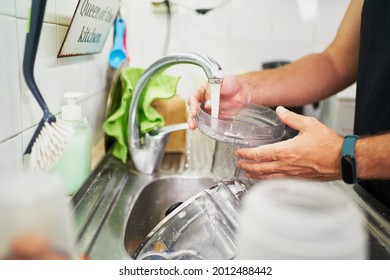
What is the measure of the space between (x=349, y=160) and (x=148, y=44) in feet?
3.09

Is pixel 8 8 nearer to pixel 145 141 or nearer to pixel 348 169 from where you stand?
pixel 145 141

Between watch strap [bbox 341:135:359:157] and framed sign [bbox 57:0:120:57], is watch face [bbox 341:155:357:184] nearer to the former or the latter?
watch strap [bbox 341:135:359:157]

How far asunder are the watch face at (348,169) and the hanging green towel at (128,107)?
504 millimetres

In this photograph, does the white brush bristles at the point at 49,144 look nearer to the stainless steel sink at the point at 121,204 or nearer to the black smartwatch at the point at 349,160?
the stainless steel sink at the point at 121,204

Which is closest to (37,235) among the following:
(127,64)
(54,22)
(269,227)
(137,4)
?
(269,227)

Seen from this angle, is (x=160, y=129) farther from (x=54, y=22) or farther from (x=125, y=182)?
Result: (x=54, y=22)

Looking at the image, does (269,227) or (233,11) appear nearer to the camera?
(269,227)

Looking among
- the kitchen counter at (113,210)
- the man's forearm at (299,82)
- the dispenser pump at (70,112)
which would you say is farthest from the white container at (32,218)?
the man's forearm at (299,82)

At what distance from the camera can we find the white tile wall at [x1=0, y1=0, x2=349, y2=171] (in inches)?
23.2

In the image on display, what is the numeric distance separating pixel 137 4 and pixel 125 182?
0.67 m

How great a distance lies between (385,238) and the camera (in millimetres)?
675

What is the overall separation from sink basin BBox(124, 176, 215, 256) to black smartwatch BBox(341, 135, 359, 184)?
0.36 meters

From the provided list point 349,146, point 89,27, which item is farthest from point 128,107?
point 349,146

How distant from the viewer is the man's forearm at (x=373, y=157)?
0.63 metres
